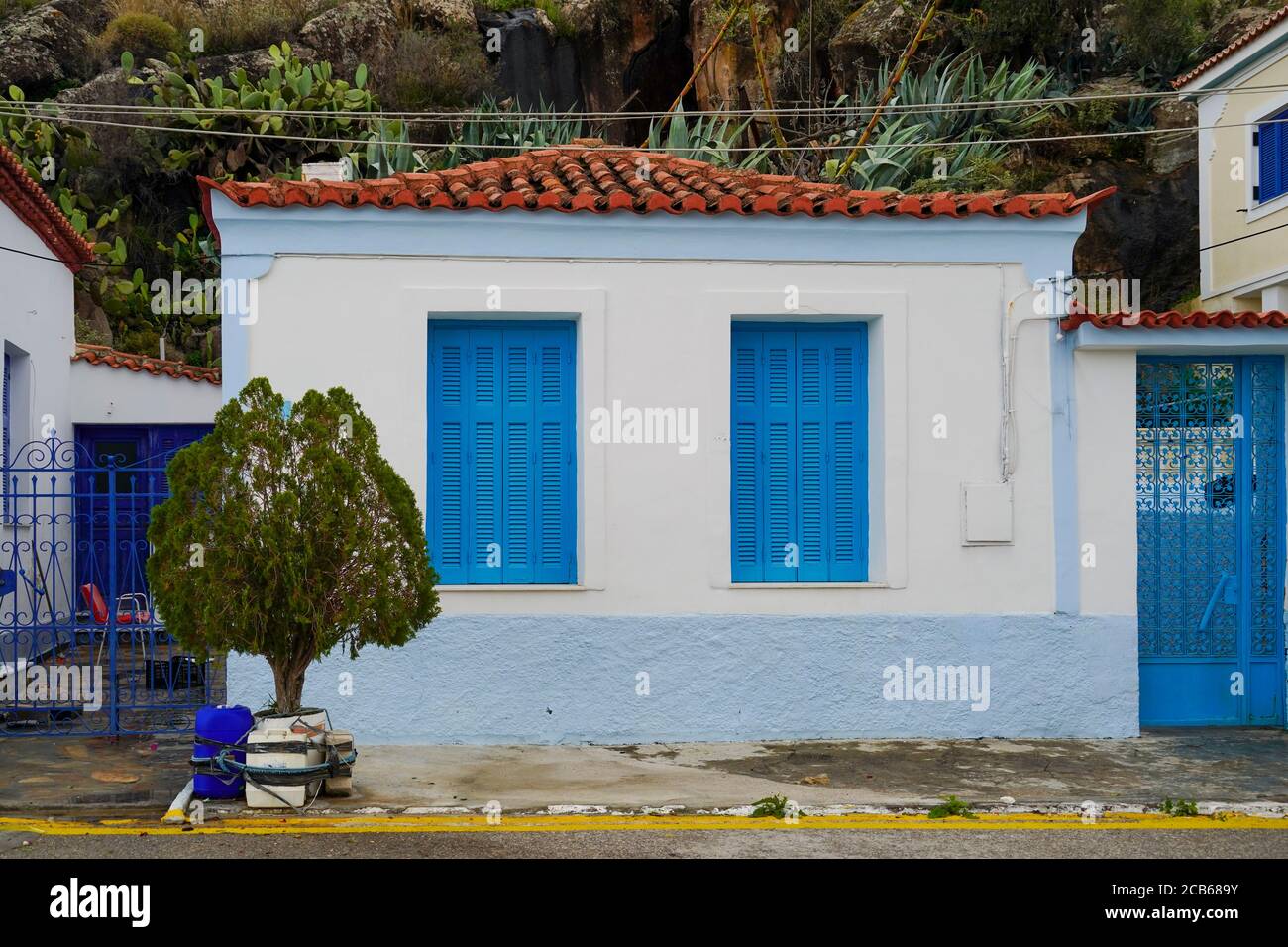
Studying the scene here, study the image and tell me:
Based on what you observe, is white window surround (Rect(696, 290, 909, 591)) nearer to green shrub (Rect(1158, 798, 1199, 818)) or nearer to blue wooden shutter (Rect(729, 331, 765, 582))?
blue wooden shutter (Rect(729, 331, 765, 582))

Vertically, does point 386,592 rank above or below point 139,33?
below

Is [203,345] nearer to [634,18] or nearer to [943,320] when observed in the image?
[634,18]

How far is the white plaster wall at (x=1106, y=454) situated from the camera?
401 inches

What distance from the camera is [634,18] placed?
96.8 feet

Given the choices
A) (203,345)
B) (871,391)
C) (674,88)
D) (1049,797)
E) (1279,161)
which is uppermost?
(674,88)

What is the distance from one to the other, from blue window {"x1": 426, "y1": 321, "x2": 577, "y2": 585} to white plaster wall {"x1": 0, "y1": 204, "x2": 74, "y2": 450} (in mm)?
6008

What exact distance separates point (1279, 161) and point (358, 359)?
586 inches

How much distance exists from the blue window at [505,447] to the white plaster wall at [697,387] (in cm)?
22

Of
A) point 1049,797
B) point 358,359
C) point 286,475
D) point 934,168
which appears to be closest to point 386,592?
point 286,475

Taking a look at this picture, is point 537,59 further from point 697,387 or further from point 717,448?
point 717,448

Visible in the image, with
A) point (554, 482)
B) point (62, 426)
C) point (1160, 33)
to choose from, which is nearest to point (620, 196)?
point (554, 482)

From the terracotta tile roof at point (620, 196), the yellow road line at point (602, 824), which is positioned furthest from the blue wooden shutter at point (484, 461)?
the yellow road line at point (602, 824)

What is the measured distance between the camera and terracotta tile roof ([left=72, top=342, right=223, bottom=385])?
56.6ft

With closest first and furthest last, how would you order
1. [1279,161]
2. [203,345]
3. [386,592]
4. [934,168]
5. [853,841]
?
[853,841]
[386,592]
[1279,161]
[934,168]
[203,345]
